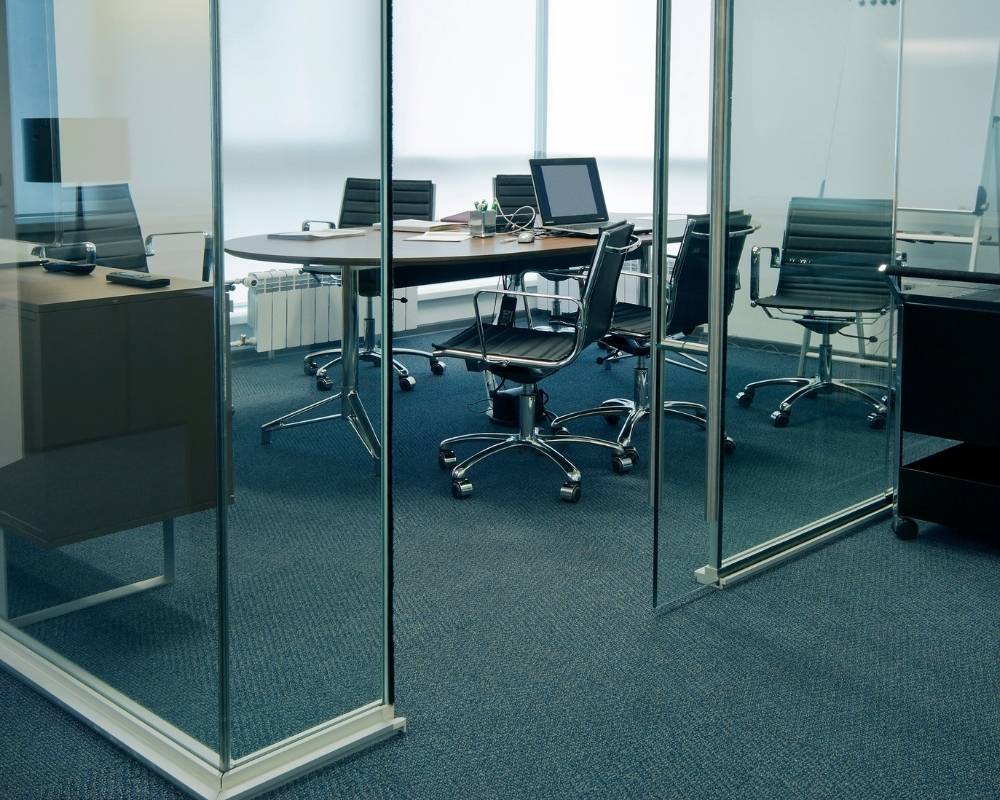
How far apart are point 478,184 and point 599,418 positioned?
9.09 ft

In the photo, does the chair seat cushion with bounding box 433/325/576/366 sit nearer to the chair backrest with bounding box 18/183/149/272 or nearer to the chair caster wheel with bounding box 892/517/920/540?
the chair caster wheel with bounding box 892/517/920/540

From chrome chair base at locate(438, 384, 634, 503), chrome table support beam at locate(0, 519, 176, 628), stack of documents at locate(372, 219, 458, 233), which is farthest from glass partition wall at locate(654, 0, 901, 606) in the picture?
stack of documents at locate(372, 219, 458, 233)

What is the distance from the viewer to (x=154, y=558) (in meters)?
2.07

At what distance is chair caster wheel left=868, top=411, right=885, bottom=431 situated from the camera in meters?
3.63

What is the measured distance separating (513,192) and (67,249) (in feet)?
12.9

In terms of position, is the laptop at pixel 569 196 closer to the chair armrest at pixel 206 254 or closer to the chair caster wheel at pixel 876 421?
the chair caster wheel at pixel 876 421

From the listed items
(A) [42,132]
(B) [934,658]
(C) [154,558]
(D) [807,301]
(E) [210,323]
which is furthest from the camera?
(D) [807,301]

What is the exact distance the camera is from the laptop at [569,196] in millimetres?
5109

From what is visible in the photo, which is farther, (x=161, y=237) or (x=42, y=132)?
(x=42, y=132)

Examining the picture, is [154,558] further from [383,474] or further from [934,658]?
[934,658]

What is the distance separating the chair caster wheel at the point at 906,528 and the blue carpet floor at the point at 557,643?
3 centimetres

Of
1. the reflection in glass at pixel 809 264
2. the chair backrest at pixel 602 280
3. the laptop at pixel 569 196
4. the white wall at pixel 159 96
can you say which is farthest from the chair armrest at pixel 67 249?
the laptop at pixel 569 196

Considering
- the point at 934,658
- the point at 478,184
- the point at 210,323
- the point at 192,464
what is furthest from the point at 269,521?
the point at 478,184

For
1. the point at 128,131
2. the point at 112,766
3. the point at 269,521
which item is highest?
the point at 128,131
